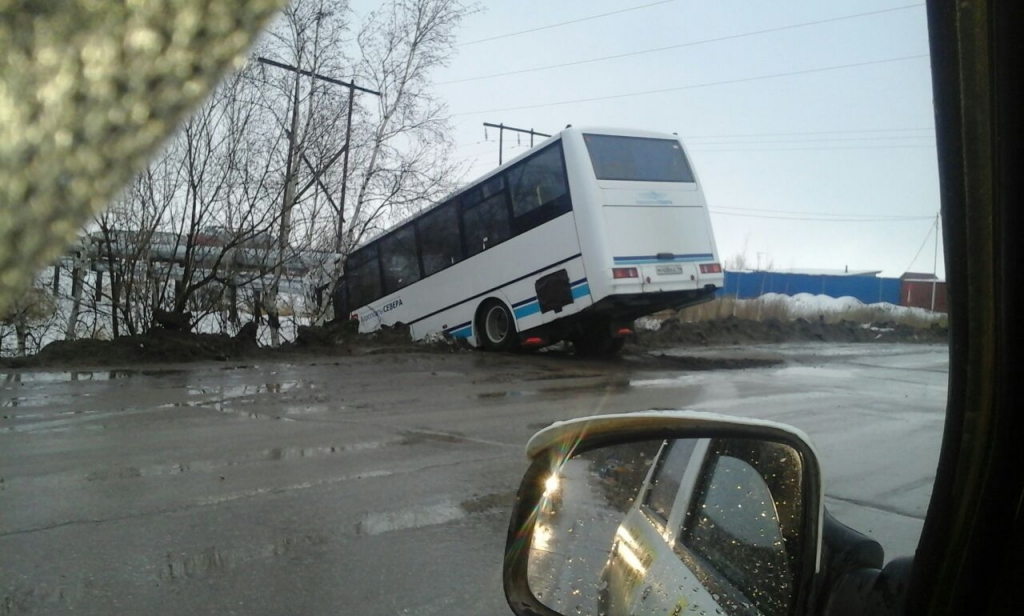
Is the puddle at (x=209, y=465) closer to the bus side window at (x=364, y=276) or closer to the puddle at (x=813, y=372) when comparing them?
the puddle at (x=813, y=372)

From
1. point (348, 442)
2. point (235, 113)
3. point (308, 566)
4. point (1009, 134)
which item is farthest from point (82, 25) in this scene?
point (235, 113)

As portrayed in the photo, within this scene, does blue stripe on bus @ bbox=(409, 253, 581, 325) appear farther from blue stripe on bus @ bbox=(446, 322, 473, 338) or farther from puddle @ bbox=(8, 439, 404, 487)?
puddle @ bbox=(8, 439, 404, 487)

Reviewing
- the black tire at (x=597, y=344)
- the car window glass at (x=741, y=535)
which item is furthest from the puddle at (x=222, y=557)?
the black tire at (x=597, y=344)

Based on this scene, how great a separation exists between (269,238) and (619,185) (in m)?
6.08

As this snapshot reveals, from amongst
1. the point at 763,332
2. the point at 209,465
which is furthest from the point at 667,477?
the point at 763,332

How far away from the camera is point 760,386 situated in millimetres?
10578

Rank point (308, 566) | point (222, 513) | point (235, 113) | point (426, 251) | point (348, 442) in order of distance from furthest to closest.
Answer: point (426, 251)
point (235, 113)
point (348, 442)
point (222, 513)
point (308, 566)

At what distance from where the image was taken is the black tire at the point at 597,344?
15617 millimetres

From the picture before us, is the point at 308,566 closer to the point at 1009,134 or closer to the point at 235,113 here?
the point at 1009,134

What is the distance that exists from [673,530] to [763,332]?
928 inches

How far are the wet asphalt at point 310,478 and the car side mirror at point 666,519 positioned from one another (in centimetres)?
22

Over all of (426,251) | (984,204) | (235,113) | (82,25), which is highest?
(235,113)

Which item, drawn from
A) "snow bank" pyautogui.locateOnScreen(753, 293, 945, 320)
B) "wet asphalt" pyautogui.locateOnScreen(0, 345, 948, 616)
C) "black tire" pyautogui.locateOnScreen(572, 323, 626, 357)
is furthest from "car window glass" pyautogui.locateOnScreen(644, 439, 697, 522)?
"snow bank" pyautogui.locateOnScreen(753, 293, 945, 320)

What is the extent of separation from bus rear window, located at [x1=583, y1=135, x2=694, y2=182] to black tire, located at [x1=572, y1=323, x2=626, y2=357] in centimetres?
311
